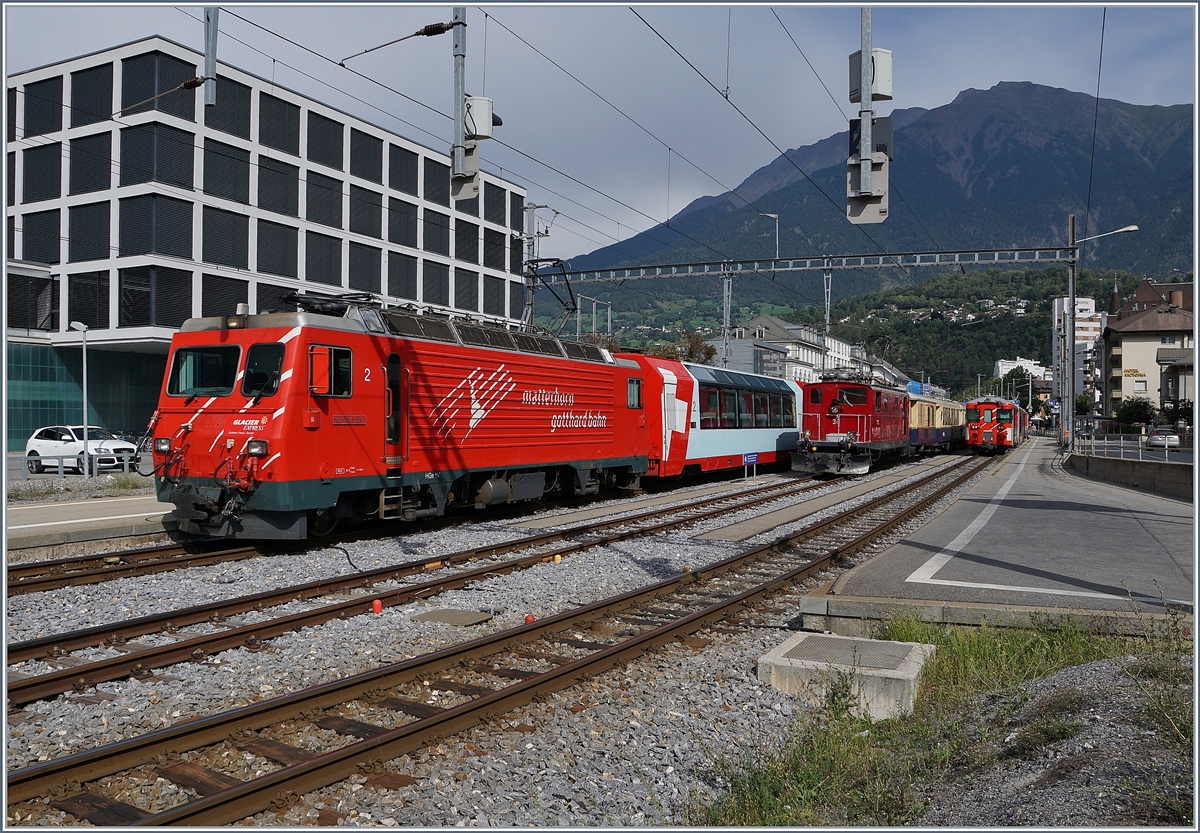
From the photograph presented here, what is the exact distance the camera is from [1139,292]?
85.3 meters

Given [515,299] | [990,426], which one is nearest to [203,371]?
[515,299]

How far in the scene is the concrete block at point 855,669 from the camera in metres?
6.17

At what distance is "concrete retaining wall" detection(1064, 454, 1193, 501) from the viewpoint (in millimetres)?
21953

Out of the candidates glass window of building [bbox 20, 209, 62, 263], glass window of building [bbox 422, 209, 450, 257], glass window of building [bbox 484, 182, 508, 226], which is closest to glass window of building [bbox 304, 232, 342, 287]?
glass window of building [bbox 422, 209, 450, 257]

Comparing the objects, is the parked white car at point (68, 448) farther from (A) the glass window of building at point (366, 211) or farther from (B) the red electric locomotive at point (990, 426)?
(B) the red electric locomotive at point (990, 426)

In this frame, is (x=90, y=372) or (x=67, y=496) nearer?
(x=67, y=496)

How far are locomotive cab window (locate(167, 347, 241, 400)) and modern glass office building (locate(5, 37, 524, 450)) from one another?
69.2 ft

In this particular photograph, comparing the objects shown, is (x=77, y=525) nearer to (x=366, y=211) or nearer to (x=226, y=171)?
(x=226, y=171)

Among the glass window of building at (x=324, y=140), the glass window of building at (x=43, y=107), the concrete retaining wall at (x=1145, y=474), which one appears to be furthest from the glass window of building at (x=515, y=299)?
the concrete retaining wall at (x=1145, y=474)

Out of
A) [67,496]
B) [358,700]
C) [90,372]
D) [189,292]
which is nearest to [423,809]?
[358,700]

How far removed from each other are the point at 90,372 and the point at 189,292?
234 inches

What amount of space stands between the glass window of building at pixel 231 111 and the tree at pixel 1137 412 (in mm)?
62838

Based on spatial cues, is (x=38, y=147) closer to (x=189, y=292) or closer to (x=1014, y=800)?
(x=189, y=292)

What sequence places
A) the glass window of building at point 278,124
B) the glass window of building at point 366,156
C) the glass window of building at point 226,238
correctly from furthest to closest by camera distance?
the glass window of building at point 366,156, the glass window of building at point 278,124, the glass window of building at point 226,238
